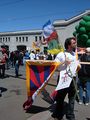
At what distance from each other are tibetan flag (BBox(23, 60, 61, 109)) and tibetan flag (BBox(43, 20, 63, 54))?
5.35ft

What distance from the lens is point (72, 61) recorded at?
25.5 ft

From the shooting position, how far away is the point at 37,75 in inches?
355

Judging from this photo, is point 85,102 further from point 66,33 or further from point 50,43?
point 66,33

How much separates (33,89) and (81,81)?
6.33ft

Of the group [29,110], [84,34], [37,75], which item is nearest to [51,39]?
[37,75]

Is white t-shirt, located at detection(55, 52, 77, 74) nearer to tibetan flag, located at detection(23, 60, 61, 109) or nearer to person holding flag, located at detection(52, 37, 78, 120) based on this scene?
person holding flag, located at detection(52, 37, 78, 120)

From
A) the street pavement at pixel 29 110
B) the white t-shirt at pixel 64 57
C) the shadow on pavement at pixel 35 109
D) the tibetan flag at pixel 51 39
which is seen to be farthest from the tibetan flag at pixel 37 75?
the tibetan flag at pixel 51 39

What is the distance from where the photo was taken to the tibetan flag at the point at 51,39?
35.3 feet

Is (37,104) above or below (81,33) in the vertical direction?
below

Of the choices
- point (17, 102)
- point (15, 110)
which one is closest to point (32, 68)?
point (15, 110)

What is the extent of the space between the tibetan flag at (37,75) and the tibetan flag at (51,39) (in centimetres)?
163

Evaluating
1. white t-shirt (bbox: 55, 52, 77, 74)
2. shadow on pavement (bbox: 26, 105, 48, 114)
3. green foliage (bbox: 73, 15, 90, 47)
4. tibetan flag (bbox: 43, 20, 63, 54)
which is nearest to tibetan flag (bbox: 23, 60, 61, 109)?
shadow on pavement (bbox: 26, 105, 48, 114)

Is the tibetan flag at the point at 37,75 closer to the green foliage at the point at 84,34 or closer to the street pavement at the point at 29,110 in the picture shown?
the street pavement at the point at 29,110

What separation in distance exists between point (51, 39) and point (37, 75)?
8.13 feet
